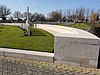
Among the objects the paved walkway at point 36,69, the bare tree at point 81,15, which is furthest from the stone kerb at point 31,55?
the bare tree at point 81,15

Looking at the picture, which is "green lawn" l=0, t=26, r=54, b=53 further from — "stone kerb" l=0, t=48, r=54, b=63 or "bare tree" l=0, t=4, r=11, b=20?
"bare tree" l=0, t=4, r=11, b=20

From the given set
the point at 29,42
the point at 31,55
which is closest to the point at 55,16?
the point at 29,42

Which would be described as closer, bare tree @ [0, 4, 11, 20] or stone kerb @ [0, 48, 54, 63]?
stone kerb @ [0, 48, 54, 63]

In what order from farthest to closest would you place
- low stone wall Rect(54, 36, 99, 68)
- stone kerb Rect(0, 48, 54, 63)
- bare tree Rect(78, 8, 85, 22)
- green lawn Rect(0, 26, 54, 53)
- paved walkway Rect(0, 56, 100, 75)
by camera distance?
bare tree Rect(78, 8, 85, 22)
green lawn Rect(0, 26, 54, 53)
stone kerb Rect(0, 48, 54, 63)
low stone wall Rect(54, 36, 99, 68)
paved walkway Rect(0, 56, 100, 75)

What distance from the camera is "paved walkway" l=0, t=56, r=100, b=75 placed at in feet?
14.4

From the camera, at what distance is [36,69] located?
4637mm

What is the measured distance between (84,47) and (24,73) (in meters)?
2.10

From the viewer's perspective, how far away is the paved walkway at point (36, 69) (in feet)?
14.4

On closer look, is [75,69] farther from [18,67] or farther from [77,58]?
[18,67]

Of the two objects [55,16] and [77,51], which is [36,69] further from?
[55,16]

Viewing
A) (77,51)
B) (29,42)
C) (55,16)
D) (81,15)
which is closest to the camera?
(77,51)

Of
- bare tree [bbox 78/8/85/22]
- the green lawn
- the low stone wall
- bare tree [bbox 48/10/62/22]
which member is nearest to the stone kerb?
the low stone wall

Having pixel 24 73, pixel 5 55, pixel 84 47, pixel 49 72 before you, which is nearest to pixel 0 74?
pixel 24 73

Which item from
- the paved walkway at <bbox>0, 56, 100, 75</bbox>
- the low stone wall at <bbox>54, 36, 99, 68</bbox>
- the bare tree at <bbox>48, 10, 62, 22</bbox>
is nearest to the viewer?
the paved walkway at <bbox>0, 56, 100, 75</bbox>
